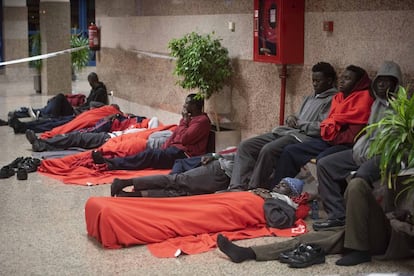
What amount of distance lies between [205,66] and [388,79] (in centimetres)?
298

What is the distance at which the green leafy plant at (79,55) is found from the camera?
17.4 m

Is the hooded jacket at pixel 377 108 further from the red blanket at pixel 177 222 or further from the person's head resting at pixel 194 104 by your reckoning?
the person's head resting at pixel 194 104

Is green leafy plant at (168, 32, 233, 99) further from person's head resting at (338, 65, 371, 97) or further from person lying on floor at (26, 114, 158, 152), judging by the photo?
person's head resting at (338, 65, 371, 97)

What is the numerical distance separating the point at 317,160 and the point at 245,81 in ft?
8.17

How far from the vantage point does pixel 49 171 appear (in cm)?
826

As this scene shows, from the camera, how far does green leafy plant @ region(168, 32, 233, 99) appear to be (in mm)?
8539

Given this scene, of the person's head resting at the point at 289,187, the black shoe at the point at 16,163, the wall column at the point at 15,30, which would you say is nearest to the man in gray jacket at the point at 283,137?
the person's head resting at the point at 289,187

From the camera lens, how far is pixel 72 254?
17.5 feet

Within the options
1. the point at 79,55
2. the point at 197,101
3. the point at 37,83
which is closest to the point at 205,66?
the point at 197,101

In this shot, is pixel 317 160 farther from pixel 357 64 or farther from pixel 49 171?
pixel 49 171

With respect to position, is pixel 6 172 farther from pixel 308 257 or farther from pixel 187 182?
pixel 308 257

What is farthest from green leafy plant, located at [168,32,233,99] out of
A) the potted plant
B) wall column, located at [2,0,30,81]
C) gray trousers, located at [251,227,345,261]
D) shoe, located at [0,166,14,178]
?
wall column, located at [2,0,30,81]

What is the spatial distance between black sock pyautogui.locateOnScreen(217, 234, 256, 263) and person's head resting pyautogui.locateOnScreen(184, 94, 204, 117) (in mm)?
3345

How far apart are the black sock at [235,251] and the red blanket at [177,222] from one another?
0.88ft
